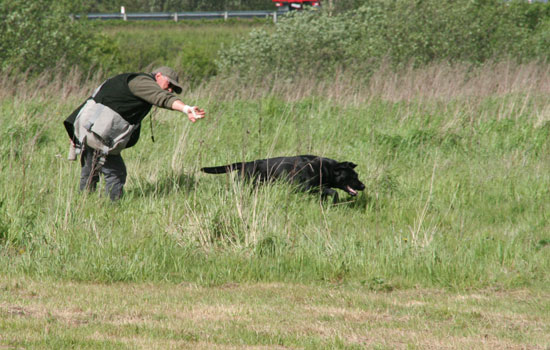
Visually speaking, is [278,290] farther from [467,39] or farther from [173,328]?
[467,39]

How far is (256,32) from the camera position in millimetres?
20812

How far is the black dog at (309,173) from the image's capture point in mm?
7406

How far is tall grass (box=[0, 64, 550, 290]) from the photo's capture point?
5.47 metres

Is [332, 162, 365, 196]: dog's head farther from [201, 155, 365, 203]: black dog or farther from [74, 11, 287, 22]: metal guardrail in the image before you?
[74, 11, 287, 22]: metal guardrail

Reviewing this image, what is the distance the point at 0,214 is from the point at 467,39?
45.1 feet

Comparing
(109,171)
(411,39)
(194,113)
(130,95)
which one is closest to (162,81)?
(130,95)

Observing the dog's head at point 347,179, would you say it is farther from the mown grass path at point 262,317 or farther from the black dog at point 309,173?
the mown grass path at point 262,317

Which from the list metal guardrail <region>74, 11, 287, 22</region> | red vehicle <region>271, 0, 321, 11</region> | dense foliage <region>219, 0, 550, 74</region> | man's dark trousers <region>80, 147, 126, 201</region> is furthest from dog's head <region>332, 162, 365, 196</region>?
red vehicle <region>271, 0, 321, 11</region>

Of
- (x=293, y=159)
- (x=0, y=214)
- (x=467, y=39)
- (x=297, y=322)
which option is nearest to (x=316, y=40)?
(x=467, y=39)

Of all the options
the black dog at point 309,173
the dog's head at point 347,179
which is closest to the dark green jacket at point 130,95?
the black dog at point 309,173

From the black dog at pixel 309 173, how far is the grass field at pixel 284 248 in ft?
0.75

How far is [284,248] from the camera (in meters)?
5.78

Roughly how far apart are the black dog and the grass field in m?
0.23

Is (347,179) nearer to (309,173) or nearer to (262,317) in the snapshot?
(309,173)
